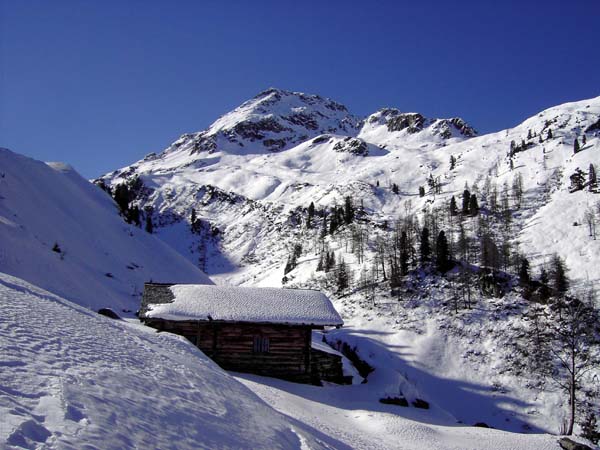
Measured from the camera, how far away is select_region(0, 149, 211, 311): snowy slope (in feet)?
87.5

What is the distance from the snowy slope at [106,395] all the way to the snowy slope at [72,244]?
14843mm

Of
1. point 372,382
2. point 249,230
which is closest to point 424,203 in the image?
point 249,230

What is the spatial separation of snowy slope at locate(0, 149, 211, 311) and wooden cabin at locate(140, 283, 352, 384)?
6.03m

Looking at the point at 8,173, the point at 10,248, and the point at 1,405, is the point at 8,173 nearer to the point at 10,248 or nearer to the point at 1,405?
the point at 10,248

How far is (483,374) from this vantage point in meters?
39.2

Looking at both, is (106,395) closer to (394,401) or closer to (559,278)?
(394,401)

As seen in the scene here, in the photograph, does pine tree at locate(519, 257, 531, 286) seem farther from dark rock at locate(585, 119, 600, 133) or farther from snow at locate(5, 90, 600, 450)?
dark rock at locate(585, 119, 600, 133)

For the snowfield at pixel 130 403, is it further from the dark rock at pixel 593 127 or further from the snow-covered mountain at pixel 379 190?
the dark rock at pixel 593 127

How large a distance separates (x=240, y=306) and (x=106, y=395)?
55.3 ft

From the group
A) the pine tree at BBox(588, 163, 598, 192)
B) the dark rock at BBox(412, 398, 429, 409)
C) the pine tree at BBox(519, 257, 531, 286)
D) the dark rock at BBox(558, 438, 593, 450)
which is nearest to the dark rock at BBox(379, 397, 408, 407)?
the dark rock at BBox(412, 398, 429, 409)

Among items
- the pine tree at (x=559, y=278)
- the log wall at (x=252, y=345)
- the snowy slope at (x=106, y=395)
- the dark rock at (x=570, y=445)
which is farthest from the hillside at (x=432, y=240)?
the snowy slope at (x=106, y=395)

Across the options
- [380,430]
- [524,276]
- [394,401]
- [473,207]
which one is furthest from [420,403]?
[473,207]

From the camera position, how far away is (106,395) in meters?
7.18

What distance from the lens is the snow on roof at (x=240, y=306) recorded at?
75.7ft
